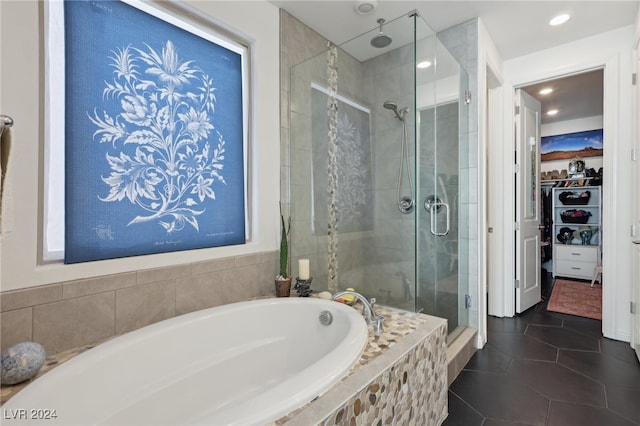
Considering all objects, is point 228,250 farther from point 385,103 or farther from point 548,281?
point 548,281

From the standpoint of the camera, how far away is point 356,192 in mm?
2281

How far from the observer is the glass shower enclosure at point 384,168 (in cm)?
193

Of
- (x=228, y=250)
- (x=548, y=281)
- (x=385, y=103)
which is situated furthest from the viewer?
(x=548, y=281)

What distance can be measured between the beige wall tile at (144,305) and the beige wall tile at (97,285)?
0.12ft

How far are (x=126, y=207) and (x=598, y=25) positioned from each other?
3.75 metres

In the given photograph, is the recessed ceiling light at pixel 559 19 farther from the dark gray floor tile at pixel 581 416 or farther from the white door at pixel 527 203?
the dark gray floor tile at pixel 581 416

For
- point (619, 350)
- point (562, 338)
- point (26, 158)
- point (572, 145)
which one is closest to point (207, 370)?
point (26, 158)

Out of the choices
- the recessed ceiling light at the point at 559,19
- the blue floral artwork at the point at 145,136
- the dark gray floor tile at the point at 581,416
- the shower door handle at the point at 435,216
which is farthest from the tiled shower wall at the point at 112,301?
the recessed ceiling light at the point at 559,19

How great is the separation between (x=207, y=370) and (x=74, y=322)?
2.05 feet

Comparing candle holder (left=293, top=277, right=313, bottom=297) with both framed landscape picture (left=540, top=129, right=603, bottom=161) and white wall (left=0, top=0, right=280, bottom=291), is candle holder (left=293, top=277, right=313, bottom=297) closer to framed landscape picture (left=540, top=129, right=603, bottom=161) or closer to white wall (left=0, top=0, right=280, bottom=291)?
white wall (left=0, top=0, right=280, bottom=291)

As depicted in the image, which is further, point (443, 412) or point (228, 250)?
point (228, 250)

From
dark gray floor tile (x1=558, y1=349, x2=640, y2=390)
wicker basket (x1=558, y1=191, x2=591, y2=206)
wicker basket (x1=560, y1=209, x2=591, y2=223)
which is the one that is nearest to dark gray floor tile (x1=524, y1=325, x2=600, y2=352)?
dark gray floor tile (x1=558, y1=349, x2=640, y2=390)

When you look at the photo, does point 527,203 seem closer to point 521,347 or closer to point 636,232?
point 636,232

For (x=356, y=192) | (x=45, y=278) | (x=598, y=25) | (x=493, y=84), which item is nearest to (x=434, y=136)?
(x=356, y=192)
